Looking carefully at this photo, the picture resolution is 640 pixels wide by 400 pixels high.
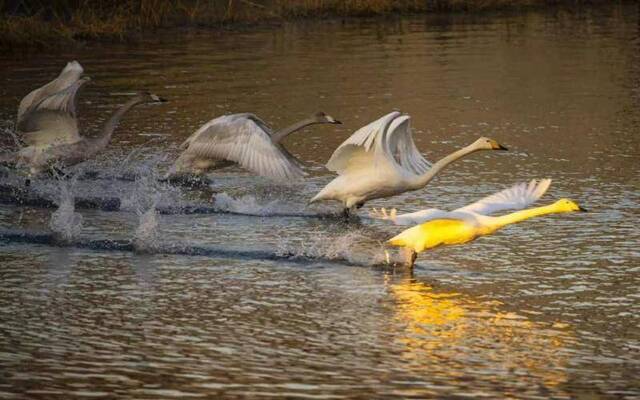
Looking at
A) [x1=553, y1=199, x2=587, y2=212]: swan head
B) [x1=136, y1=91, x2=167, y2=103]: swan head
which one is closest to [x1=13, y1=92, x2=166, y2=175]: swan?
[x1=136, y1=91, x2=167, y2=103]: swan head

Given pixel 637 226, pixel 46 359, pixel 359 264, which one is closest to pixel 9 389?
pixel 46 359

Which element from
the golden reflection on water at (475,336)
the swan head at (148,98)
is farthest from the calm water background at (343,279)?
the swan head at (148,98)

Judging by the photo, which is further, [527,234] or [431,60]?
[431,60]

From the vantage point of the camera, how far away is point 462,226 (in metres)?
10.2

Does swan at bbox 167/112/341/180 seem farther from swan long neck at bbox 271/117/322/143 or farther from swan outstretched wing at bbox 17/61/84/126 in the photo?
swan outstretched wing at bbox 17/61/84/126

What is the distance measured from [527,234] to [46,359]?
4.68m

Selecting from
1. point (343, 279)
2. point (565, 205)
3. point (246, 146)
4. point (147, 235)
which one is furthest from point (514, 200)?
point (246, 146)

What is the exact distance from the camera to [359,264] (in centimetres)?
1078

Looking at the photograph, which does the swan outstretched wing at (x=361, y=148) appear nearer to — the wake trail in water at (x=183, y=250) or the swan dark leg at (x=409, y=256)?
the wake trail in water at (x=183, y=250)

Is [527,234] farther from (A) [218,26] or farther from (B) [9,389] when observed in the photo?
(A) [218,26]

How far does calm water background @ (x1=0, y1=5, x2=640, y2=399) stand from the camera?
7945mm

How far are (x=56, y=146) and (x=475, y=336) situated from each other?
618cm

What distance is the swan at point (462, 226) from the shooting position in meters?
10.1

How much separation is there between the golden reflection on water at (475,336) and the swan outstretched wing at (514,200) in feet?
2.60
